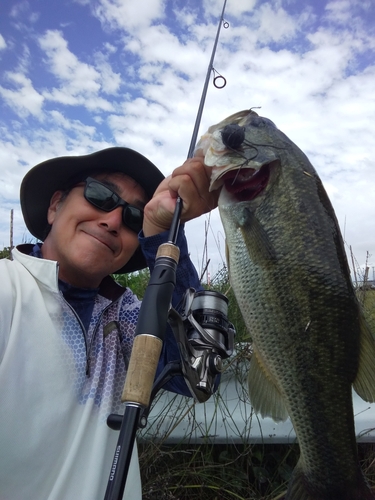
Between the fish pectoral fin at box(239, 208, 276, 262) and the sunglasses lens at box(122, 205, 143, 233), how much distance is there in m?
0.94

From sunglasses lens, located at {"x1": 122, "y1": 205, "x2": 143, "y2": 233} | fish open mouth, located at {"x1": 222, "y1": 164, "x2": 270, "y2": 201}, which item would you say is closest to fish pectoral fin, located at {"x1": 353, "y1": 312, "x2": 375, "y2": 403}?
fish open mouth, located at {"x1": 222, "y1": 164, "x2": 270, "y2": 201}

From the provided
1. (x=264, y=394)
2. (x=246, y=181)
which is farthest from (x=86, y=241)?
(x=264, y=394)

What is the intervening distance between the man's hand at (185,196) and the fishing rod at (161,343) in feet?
0.25

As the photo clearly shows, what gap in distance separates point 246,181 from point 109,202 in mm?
980

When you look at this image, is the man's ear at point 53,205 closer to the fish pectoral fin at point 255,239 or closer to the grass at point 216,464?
the fish pectoral fin at point 255,239

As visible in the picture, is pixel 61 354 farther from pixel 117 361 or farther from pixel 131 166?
pixel 131 166

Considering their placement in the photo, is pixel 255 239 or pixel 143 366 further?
pixel 255 239

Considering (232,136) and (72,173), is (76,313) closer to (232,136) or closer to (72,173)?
(72,173)

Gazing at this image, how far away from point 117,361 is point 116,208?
987 millimetres

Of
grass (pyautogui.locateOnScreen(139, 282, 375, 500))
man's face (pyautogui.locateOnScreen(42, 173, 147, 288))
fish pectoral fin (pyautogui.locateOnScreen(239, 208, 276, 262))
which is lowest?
grass (pyautogui.locateOnScreen(139, 282, 375, 500))

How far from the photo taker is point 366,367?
1722 millimetres

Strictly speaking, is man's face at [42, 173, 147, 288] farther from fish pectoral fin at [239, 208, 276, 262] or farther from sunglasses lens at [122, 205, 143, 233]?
fish pectoral fin at [239, 208, 276, 262]

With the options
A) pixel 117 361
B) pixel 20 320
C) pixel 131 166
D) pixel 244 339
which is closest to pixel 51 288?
pixel 20 320

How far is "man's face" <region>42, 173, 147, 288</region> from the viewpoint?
96.3 inches
